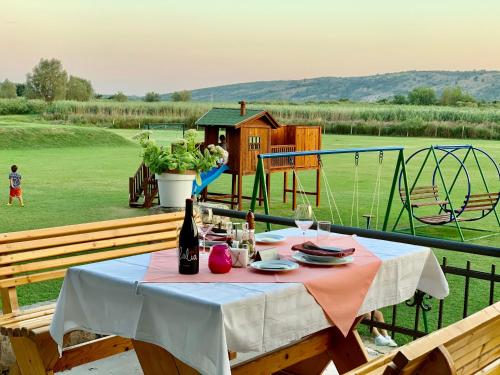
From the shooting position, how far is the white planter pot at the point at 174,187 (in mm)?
9523

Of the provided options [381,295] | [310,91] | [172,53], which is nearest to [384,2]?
[310,91]

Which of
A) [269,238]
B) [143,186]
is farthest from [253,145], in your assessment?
[269,238]

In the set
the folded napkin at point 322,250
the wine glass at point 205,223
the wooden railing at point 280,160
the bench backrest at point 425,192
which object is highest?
the wine glass at point 205,223

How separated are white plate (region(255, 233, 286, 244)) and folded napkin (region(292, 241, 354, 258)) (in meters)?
0.26

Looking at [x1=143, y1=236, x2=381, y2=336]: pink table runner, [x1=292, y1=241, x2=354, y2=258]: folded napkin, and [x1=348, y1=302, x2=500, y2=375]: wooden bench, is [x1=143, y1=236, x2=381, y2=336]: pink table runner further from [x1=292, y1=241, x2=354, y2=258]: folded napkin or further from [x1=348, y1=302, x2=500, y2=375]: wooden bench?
[x1=348, y1=302, x2=500, y2=375]: wooden bench

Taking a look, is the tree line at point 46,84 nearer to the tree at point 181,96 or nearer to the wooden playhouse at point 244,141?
the tree at point 181,96

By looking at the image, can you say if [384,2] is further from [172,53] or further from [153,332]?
[153,332]

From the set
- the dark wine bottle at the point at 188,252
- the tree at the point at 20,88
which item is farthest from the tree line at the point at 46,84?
the dark wine bottle at the point at 188,252

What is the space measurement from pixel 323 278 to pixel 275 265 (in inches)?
10.4

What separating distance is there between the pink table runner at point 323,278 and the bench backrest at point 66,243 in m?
1.04

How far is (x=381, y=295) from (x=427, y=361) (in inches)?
71.4

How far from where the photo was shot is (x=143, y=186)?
16891mm

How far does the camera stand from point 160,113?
57906 millimetres

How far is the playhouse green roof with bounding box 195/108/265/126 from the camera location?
17125 mm
